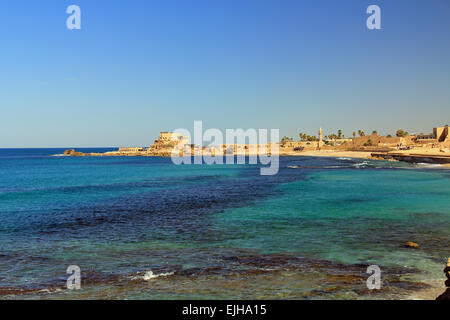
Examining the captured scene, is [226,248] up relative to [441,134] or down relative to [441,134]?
down

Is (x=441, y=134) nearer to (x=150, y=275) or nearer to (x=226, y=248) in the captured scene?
(x=226, y=248)

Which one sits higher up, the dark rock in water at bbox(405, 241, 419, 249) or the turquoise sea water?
the dark rock in water at bbox(405, 241, 419, 249)

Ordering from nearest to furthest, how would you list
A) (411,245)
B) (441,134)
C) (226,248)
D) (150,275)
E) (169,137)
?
(150,275) < (411,245) < (226,248) < (441,134) < (169,137)

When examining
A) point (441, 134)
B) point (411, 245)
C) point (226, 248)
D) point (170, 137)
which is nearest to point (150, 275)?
point (226, 248)

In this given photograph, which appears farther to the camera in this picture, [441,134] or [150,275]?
[441,134]

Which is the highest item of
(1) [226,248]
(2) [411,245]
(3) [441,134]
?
(3) [441,134]

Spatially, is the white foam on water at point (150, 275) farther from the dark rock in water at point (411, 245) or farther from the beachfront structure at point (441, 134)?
the beachfront structure at point (441, 134)

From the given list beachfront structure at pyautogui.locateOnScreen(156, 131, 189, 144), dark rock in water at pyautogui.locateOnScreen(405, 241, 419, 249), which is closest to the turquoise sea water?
dark rock in water at pyautogui.locateOnScreen(405, 241, 419, 249)

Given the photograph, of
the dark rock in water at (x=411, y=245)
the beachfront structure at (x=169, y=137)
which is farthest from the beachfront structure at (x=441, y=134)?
the dark rock in water at (x=411, y=245)

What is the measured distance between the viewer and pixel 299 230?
18672 mm

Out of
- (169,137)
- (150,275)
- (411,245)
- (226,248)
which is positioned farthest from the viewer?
(169,137)

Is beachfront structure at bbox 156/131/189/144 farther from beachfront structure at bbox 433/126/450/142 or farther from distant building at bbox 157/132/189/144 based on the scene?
beachfront structure at bbox 433/126/450/142

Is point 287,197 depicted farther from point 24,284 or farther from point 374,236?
point 24,284

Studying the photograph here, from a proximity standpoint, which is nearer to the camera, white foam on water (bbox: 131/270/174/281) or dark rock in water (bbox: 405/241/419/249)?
white foam on water (bbox: 131/270/174/281)
